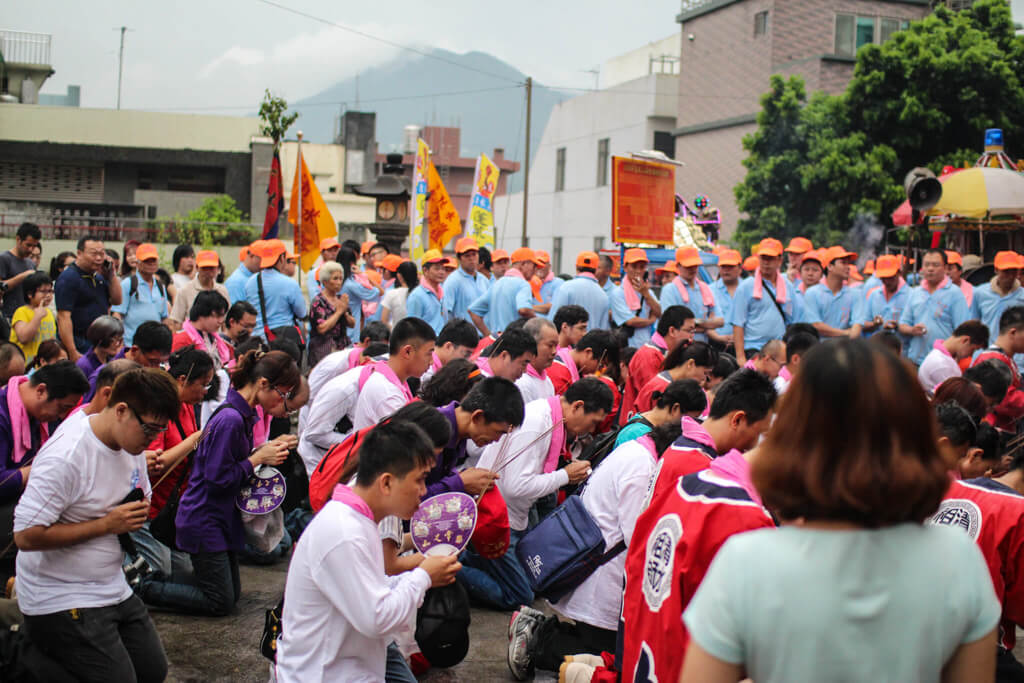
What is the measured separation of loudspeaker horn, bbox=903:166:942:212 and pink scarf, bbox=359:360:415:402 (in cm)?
863

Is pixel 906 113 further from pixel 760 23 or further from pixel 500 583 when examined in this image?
pixel 500 583

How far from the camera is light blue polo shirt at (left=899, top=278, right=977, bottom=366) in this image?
995cm

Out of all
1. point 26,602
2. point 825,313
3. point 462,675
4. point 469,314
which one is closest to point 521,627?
point 462,675

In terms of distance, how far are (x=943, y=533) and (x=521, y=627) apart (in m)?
3.37

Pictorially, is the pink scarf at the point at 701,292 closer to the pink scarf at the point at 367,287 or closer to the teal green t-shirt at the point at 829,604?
the pink scarf at the point at 367,287

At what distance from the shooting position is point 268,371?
5488 millimetres

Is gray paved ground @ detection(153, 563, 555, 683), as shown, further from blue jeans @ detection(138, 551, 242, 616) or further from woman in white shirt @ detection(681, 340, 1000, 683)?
woman in white shirt @ detection(681, 340, 1000, 683)

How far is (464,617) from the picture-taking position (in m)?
4.40

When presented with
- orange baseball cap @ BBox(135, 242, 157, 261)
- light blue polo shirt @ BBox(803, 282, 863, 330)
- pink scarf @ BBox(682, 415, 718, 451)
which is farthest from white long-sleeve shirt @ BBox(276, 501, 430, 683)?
light blue polo shirt @ BBox(803, 282, 863, 330)

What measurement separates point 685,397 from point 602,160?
32.7 meters

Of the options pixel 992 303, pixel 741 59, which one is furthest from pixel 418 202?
pixel 741 59

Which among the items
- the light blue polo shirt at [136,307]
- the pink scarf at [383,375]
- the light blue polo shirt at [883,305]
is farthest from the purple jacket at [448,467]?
the light blue polo shirt at [883,305]

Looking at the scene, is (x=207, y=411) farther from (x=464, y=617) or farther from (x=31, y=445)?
(x=464, y=617)

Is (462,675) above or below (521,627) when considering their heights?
below
